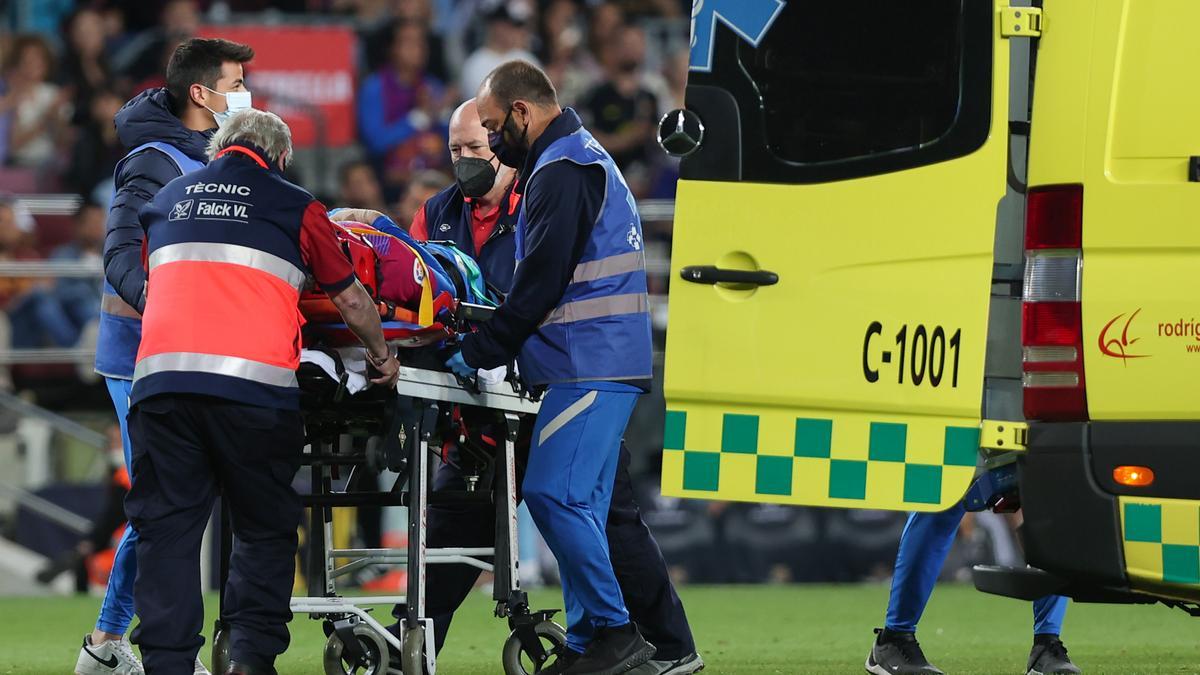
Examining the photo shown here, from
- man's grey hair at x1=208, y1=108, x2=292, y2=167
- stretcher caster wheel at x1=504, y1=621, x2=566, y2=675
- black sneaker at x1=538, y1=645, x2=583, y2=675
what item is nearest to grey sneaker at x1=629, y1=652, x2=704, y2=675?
black sneaker at x1=538, y1=645, x2=583, y2=675

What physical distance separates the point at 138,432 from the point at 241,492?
0.33 m

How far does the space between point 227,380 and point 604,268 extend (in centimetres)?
127

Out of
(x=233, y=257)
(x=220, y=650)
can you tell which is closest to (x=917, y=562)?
(x=220, y=650)

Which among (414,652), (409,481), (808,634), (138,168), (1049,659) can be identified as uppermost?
(138,168)

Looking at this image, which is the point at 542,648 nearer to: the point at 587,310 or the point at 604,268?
the point at 587,310

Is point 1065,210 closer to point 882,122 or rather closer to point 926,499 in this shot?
point 882,122

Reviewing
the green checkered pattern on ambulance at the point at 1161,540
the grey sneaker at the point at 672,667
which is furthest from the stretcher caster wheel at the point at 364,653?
the green checkered pattern on ambulance at the point at 1161,540

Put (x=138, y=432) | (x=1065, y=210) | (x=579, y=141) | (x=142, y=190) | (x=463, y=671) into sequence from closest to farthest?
(x=1065, y=210), (x=138, y=432), (x=579, y=141), (x=142, y=190), (x=463, y=671)

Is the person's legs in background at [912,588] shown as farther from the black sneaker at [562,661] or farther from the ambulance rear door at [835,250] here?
the ambulance rear door at [835,250]

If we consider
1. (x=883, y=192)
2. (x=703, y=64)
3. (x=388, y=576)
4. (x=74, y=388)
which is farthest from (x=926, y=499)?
(x=74, y=388)

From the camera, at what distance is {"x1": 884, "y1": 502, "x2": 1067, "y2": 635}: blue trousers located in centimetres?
603

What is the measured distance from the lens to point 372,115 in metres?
14.3

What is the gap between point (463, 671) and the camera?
657cm

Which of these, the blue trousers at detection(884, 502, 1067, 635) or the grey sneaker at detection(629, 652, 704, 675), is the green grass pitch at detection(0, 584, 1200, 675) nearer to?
the blue trousers at detection(884, 502, 1067, 635)
